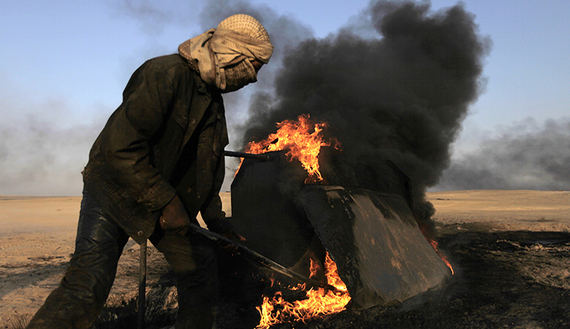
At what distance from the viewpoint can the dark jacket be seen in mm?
1928

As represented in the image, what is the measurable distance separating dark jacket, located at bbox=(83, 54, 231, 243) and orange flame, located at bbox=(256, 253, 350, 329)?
5.16 ft

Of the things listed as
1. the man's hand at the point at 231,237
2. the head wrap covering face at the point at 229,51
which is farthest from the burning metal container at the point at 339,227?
the head wrap covering face at the point at 229,51

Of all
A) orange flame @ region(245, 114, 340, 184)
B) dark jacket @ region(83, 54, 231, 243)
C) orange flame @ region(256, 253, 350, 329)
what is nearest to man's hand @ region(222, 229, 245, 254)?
dark jacket @ region(83, 54, 231, 243)

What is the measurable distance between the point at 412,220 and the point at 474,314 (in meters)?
1.94

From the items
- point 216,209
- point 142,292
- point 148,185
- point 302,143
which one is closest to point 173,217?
point 148,185

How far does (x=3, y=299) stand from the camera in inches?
143

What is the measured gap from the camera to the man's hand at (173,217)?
204cm

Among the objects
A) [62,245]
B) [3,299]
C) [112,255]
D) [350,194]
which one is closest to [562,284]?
[350,194]

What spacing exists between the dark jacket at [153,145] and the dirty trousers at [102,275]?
0.36ft

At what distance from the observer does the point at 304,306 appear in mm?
3561

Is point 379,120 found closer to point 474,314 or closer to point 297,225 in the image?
point 297,225

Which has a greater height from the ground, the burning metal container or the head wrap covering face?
the head wrap covering face

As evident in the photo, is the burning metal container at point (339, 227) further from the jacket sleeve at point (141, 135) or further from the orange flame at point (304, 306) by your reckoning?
the jacket sleeve at point (141, 135)

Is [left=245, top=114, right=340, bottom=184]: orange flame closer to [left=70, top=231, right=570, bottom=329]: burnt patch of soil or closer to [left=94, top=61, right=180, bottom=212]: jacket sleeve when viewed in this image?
[left=70, top=231, right=570, bottom=329]: burnt patch of soil
